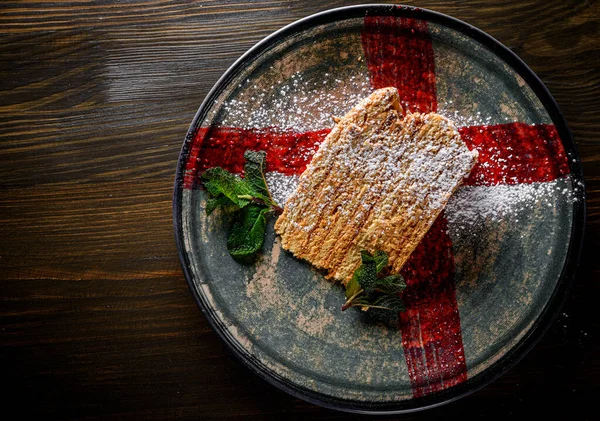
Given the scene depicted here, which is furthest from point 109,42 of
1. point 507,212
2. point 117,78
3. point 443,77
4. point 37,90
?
point 507,212

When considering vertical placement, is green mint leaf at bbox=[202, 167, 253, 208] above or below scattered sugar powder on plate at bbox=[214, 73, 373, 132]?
below

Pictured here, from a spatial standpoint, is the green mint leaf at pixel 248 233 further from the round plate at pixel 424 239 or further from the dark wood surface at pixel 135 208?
the dark wood surface at pixel 135 208

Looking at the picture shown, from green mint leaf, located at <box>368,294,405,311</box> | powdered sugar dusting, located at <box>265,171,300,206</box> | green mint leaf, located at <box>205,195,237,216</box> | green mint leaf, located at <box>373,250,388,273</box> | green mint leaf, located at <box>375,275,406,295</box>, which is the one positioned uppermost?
powdered sugar dusting, located at <box>265,171,300,206</box>

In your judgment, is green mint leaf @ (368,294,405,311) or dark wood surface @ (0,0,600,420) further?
dark wood surface @ (0,0,600,420)

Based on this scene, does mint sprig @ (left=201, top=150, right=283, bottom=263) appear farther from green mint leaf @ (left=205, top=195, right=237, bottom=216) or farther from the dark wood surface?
the dark wood surface

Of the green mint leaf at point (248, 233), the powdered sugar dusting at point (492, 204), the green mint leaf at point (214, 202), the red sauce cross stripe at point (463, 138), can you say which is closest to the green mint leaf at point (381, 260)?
the red sauce cross stripe at point (463, 138)

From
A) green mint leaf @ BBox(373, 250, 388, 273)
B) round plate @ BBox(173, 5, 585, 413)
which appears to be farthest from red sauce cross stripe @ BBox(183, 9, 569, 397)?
green mint leaf @ BBox(373, 250, 388, 273)

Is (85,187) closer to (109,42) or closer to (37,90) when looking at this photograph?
(37,90)
